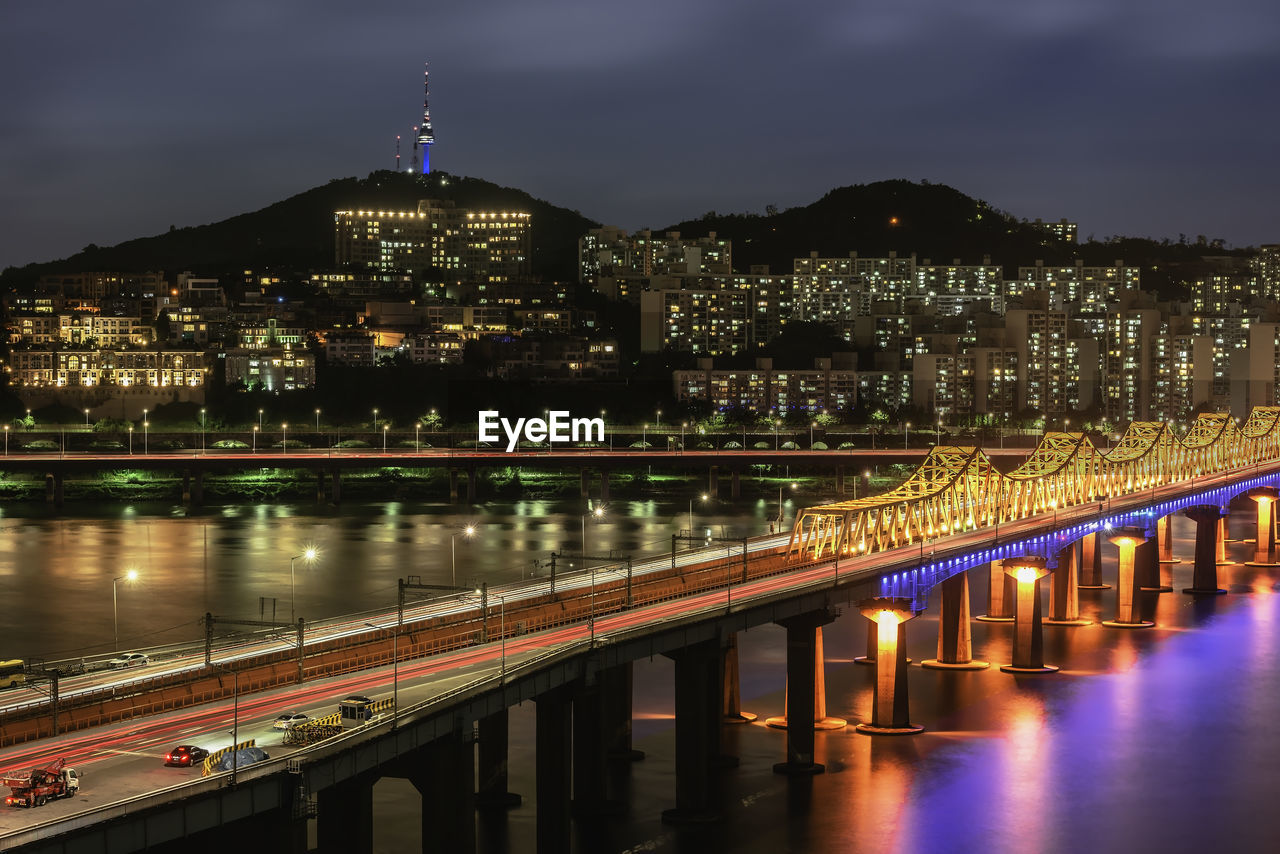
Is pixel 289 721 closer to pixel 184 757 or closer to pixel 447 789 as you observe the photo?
pixel 184 757

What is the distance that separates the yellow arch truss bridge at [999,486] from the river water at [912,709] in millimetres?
5375

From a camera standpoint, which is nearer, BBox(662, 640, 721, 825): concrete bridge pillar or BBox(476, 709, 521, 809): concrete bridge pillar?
BBox(662, 640, 721, 825): concrete bridge pillar

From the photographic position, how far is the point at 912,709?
2469 inches

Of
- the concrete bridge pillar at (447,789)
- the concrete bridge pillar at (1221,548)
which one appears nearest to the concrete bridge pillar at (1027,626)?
the concrete bridge pillar at (447,789)

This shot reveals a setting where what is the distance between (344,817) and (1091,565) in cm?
7081

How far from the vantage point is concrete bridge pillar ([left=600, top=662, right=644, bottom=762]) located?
52406 millimetres

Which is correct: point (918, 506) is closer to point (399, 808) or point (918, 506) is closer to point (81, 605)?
point (399, 808)

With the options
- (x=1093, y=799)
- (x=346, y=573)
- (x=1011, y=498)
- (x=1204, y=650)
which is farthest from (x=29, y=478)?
(x=1093, y=799)

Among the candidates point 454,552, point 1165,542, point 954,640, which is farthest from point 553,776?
point 1165,542

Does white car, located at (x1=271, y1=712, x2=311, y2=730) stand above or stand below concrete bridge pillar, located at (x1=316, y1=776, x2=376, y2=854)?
above

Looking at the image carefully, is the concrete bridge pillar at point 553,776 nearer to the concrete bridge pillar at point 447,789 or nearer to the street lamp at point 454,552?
the concrete bridge pillar at point 447,789

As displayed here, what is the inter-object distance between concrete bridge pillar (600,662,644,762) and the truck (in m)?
23.0

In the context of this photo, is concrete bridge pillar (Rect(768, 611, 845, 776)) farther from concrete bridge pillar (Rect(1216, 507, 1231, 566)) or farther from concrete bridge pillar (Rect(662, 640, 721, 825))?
concrete bridge pillar (Rect(1216, 507, 1231, 566))

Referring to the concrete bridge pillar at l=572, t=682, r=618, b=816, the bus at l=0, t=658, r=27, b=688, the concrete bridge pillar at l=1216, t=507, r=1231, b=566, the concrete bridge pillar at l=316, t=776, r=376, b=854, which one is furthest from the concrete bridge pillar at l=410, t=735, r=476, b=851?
the concrete bridge pillar at l=1216, t=507, r=1231, b=566
